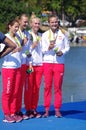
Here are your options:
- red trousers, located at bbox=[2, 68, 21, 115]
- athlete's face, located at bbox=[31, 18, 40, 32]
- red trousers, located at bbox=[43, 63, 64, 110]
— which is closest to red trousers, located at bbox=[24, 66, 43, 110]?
red trousers, located at bbox=[43, 63, 64, 110]

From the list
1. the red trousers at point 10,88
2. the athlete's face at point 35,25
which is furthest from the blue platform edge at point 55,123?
the athlete's face at point 35,25

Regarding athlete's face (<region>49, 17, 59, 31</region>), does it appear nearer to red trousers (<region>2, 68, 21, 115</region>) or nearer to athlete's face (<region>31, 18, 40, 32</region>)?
athlete's face (<region>31, 18, 40, 32</region>)

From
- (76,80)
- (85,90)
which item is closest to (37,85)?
(85,90)

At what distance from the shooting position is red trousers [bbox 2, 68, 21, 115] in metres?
6.95

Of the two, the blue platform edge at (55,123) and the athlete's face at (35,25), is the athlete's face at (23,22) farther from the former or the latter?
the blue platform edge at (55,123)

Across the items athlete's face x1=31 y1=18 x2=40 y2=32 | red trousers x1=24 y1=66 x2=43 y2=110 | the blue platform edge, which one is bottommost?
the blue platform edge

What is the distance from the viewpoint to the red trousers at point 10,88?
6.95 meters

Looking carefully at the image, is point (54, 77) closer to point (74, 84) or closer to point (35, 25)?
point (35, 25)

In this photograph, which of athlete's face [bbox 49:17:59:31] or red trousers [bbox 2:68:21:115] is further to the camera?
athlete's face [bbox 49:17:59:31]

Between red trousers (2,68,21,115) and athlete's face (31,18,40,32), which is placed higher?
athlete's face (31,18,40,32)

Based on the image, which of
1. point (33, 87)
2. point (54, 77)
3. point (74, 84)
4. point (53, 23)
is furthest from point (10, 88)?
point (74, 84)

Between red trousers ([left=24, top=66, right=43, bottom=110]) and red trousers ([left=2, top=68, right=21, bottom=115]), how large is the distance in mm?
232

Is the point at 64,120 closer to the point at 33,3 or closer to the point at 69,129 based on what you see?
the point at 69,129

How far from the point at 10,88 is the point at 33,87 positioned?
0.45 m
